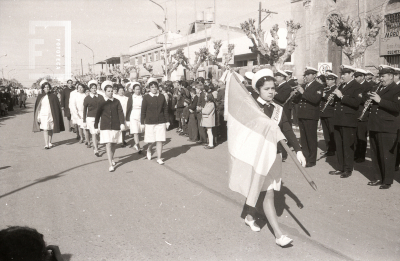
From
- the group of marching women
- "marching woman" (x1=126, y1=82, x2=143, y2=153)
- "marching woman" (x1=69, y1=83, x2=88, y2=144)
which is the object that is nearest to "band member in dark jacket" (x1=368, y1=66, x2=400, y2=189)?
the group of marching women

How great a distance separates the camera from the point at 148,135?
10031 millimetres

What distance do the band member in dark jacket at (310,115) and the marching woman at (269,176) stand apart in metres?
4.24

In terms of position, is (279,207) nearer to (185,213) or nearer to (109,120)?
(185,213)

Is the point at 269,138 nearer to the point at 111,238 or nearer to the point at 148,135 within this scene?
the point at 111,238

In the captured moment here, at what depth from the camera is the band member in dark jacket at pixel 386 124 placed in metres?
7.00

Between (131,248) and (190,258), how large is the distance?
0.74m

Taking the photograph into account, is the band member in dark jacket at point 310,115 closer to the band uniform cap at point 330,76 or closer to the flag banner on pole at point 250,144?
the band uniform cap at point 330,76

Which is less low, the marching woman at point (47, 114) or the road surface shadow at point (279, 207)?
the marching woman at point (47, 114)

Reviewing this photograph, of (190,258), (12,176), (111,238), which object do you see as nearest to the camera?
(190,258)

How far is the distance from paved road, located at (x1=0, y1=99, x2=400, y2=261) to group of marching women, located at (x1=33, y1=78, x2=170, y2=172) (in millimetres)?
808

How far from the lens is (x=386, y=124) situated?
23.3 feet

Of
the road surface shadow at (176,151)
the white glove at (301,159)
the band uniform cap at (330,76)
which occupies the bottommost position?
the road surface shadow at (176,151)

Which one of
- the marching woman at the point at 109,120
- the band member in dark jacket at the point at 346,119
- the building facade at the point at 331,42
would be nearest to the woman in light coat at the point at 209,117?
the marching woman at the point at 109,120

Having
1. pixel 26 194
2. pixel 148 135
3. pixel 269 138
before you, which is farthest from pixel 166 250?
pixel 148 135
